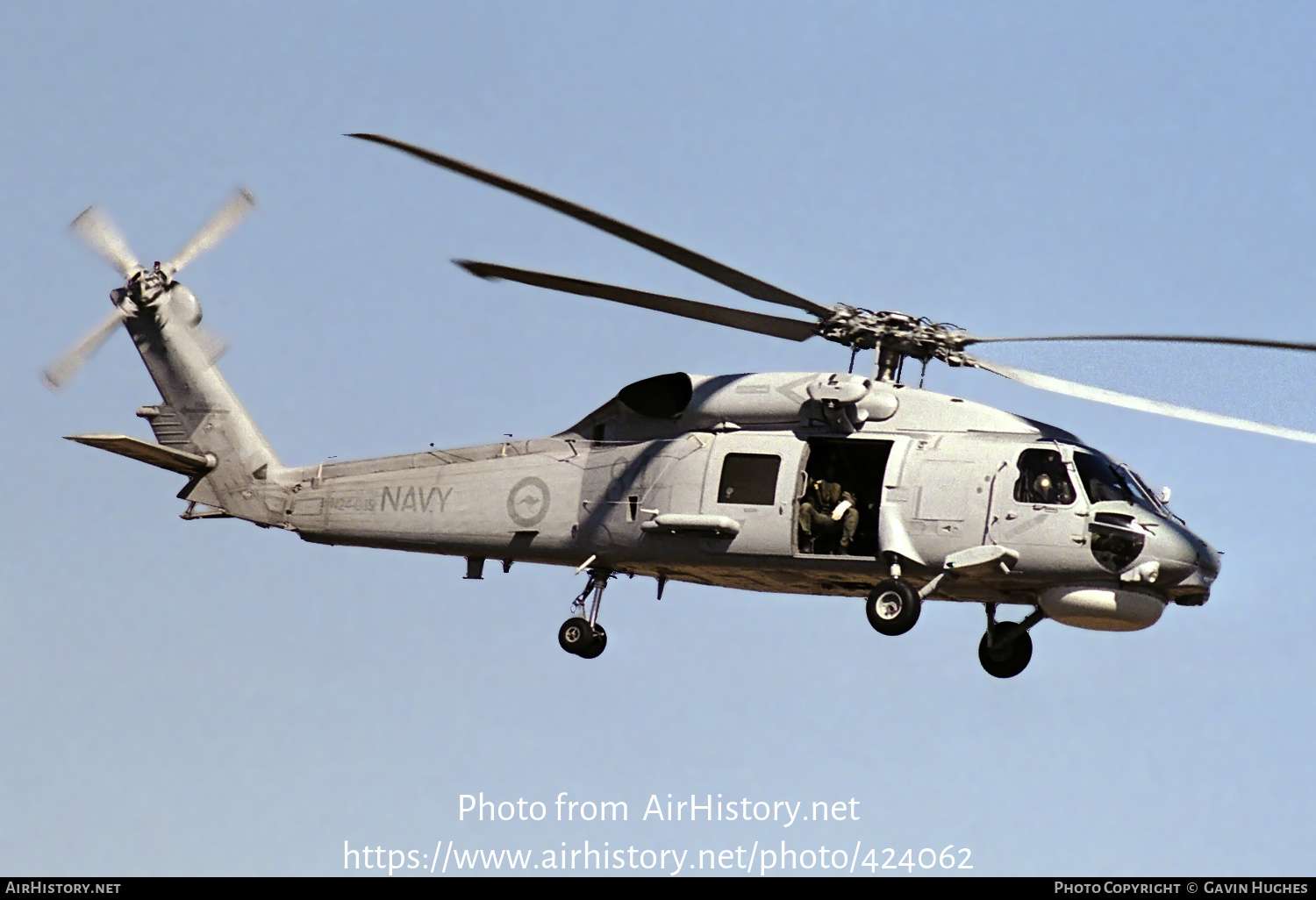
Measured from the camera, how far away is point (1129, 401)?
2208 centimetres

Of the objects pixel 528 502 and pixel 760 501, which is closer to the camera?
pixel 760 501

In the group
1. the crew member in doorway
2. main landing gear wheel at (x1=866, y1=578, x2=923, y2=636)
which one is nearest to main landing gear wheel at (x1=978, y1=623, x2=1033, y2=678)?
main landing gear wheel at (x1=866, y1=578, x2=923, y2=636)

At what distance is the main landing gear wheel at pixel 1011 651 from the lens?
942 inches

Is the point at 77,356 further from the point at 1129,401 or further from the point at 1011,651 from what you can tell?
the point at 1129,401

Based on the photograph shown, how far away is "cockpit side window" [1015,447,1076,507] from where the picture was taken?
22578 millimetres

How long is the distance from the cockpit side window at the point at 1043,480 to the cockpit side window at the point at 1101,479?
204 mm

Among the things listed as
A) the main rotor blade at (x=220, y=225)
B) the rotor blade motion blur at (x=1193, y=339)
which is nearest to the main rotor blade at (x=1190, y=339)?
the rotor blade motion blur at (x=1193, y=339)

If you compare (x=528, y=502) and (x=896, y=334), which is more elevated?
(x=896, y=334)

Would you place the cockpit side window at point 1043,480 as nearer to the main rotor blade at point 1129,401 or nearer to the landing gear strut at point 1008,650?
the main rotor blade at point 1129,401

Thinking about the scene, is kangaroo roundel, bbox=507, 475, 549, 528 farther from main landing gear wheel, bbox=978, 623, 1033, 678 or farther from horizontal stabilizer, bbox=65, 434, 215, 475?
main landing gear wheel, bbox=978, 623, 1033, 678

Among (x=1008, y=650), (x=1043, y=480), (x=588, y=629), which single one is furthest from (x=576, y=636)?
(x=1043, y=480)

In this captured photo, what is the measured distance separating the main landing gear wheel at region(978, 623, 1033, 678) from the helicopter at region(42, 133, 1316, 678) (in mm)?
26

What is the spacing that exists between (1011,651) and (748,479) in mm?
3977
